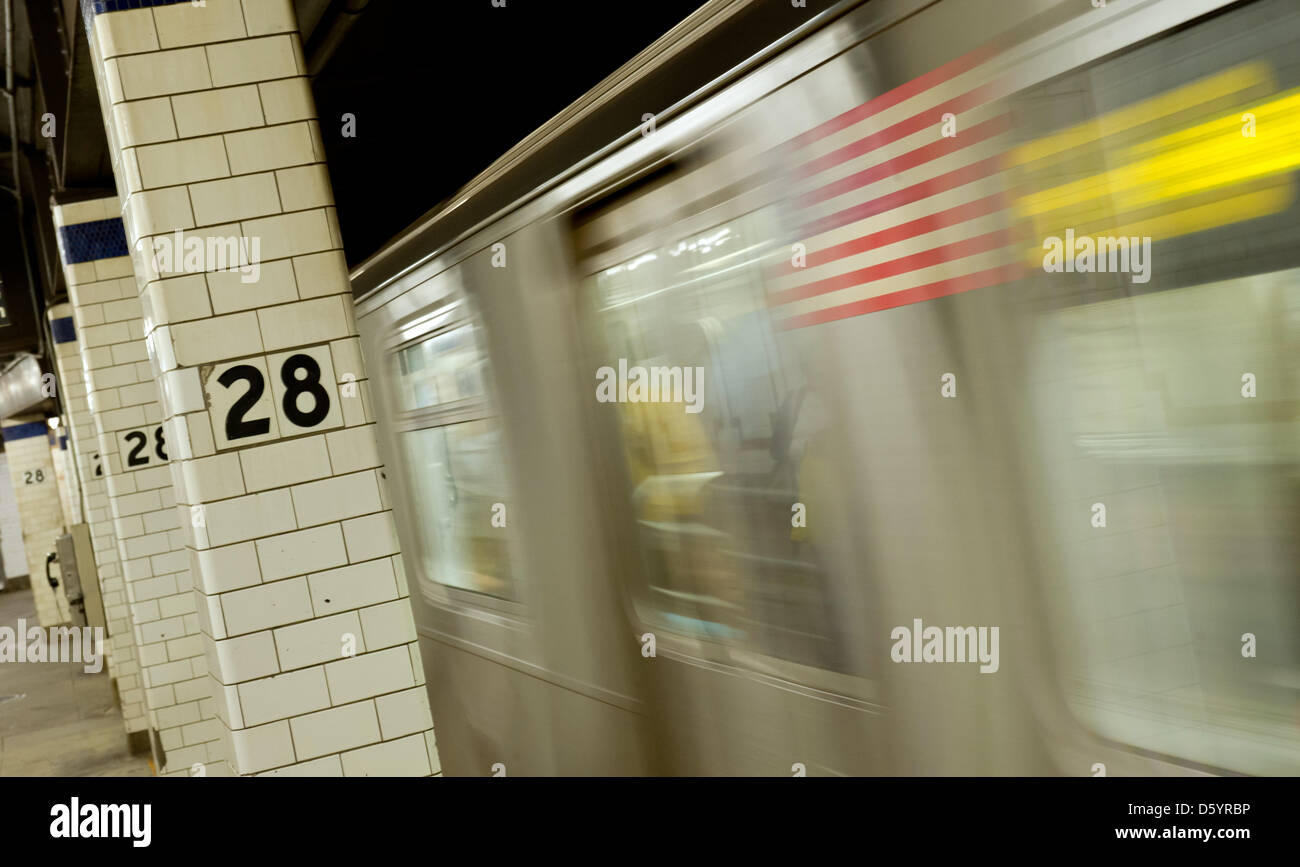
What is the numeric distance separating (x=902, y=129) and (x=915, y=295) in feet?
0.94

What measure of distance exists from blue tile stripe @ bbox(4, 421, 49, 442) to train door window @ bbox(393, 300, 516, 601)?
1808 cm

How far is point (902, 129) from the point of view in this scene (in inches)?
73.5

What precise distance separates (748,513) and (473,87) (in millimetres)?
3915

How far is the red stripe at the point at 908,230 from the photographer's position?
5.78 ft

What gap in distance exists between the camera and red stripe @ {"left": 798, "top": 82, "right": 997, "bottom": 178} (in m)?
1.73

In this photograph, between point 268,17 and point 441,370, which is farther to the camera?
point 441,370

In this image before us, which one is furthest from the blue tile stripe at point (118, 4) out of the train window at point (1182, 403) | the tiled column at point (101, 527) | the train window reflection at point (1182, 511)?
the tiled column at point (101, 527)

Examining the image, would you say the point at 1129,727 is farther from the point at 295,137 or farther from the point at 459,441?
the point at 459,441

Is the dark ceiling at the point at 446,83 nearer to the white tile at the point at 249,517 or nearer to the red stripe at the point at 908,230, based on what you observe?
the red stripe at the point at 908,230

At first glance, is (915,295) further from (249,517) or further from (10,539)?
(10,539)

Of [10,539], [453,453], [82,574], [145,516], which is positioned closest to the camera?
[453,453]

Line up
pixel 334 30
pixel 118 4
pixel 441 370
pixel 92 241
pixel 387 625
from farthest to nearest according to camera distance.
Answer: pixel 92 241 → pixel 334 30 → pixel 441 370 → pixel 387 625 → pixel 118 4

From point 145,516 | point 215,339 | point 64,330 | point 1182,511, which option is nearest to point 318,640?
point 215,339
